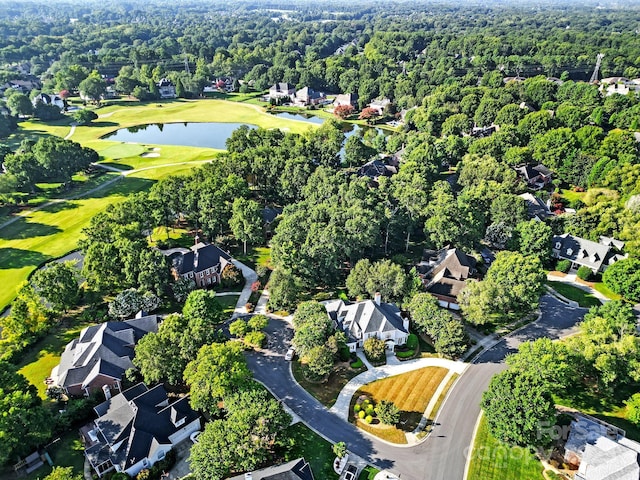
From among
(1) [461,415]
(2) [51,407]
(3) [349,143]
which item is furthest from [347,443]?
(3) [349,143]

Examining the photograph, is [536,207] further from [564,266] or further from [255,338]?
[255,338]

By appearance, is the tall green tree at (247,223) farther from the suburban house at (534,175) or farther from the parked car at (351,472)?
the suburban house at (534,175)

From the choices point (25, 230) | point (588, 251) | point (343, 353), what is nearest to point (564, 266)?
point (588, 251)

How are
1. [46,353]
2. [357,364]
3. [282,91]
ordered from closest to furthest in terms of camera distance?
[357,364], [46,353], [282,91]

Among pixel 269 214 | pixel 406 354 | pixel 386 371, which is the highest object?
pixel 269 214

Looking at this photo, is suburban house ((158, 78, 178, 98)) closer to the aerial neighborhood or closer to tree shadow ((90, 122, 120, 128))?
tree shadow ((90, 122, 120, 128))

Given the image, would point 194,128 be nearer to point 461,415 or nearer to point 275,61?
point 275,61

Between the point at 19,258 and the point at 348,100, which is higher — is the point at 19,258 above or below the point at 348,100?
below

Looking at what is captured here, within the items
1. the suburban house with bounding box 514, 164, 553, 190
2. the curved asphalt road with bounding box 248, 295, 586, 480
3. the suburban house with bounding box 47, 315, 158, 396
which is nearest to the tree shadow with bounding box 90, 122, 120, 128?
the suburban house with bounding box 47, 315, 158, 396
